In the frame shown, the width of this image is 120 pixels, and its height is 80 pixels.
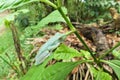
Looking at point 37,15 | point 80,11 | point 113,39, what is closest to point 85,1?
point 80,11

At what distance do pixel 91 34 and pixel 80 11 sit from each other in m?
1.49

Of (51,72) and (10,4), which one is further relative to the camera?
(51,72)

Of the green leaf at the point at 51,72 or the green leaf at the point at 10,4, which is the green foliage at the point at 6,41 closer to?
the green leaf at the point at 51,72

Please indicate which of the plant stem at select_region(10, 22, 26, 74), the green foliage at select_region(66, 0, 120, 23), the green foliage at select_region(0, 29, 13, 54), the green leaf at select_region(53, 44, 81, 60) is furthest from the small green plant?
the green foliage at select_region(0, 29, 13, 54)

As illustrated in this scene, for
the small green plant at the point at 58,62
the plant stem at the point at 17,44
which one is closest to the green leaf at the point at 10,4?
the small green plant at the point at 58,62

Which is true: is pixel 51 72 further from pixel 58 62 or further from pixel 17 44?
pixel 17 44

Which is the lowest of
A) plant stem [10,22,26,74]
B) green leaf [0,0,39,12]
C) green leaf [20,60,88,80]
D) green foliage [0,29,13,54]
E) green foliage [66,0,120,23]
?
green foliage [0,29,13,54]

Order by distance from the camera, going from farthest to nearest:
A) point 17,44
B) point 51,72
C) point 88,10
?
point 88,10
point 17,44
point 51,72

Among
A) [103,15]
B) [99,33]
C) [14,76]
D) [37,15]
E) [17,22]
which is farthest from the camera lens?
[17,22]

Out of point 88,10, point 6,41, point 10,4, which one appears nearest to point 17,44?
point 10,4

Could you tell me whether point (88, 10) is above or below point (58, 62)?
below

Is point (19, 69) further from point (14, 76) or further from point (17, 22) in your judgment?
point (17, 22)

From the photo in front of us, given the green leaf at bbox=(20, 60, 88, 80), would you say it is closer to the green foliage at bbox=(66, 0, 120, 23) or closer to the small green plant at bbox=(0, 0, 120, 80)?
the small green plant at bbox=(0, 0, 120, 80)

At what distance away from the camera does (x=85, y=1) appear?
4191mm
